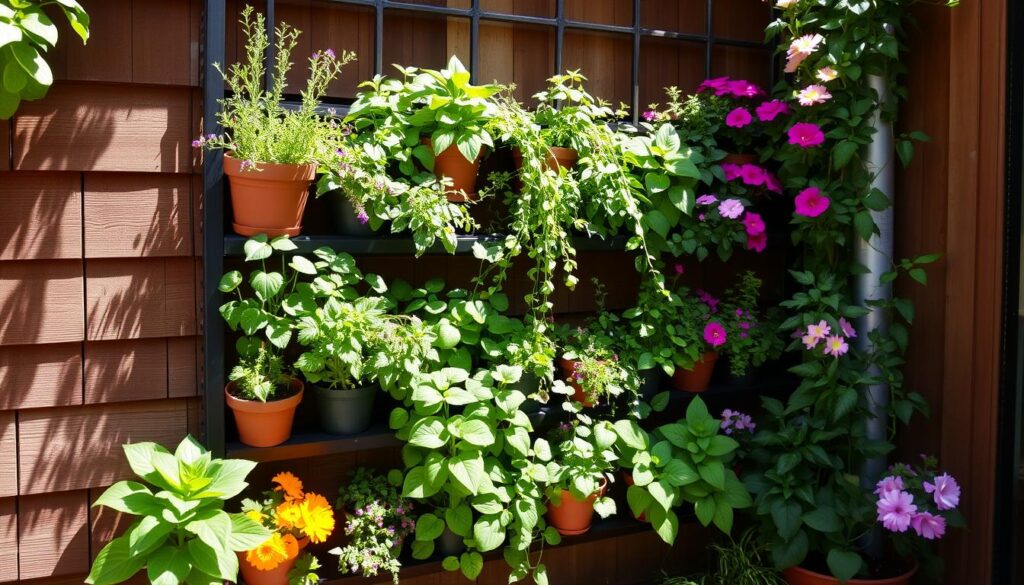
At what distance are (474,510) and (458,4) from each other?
4.56ft

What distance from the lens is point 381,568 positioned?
89.5 inches

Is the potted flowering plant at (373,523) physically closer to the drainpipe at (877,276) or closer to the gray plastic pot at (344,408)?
the gray plastic pot at (344,408)

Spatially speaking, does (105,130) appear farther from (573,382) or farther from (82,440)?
(573,382)

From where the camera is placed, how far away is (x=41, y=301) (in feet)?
6.53

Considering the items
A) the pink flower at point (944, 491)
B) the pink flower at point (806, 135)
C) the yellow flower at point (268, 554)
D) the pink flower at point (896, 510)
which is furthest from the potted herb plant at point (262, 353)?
the pink flower at point (944, 491)

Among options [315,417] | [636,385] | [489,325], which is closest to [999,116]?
[636,385]

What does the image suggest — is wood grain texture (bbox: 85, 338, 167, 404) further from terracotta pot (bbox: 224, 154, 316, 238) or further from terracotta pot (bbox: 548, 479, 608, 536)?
terracotta pot (bbox: 548, 479, 608, 536)

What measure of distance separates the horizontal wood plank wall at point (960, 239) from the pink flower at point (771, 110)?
353mm

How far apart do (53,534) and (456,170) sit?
1.28 metres

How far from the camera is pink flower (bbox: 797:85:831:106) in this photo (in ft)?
7.78

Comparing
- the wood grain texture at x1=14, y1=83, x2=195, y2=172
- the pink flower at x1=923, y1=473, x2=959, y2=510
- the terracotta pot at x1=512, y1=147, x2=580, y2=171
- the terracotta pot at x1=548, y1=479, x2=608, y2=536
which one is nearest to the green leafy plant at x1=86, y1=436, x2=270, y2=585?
the wood grain texture at x1=14, y1=83, x2=195, y2=172

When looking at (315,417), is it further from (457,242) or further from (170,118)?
(170,118)

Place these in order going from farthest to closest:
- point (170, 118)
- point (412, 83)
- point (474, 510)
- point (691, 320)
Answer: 1. point (691, 320)
2. point (474, 510)
3. point (412, 83)
4. point (170, 118)

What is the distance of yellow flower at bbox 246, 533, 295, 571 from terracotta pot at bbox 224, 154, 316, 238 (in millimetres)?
707
